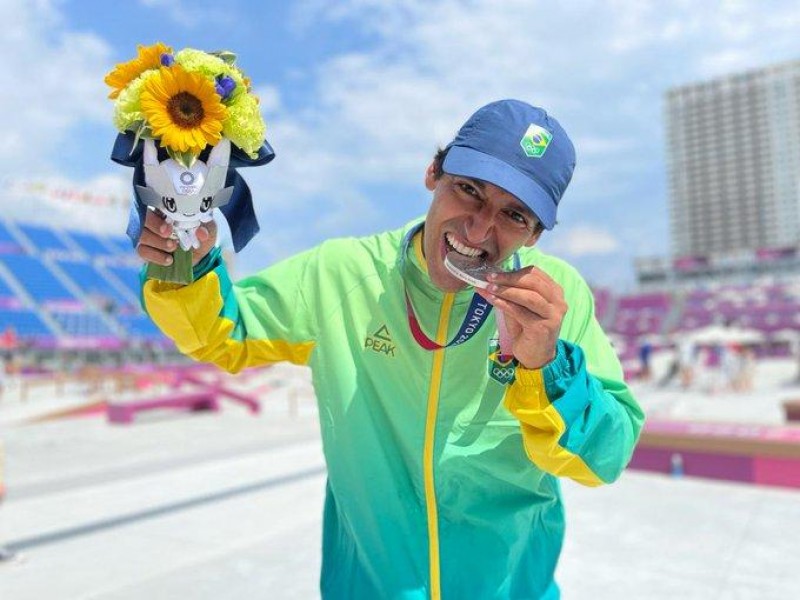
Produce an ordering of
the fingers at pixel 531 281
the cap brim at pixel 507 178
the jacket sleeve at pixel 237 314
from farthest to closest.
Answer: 1. the jacket sleeve at pixel 237 314
2. the cap brim at pixel 507 178
3. the fingers at pixel 531 281

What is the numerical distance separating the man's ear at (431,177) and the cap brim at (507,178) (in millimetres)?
186

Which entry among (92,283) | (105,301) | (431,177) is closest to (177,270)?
(431,177)

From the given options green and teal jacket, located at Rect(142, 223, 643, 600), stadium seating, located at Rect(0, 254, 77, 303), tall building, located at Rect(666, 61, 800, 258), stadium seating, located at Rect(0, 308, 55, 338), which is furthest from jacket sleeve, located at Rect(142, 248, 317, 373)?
tall building, located at Rect(666, 61, 800, 258)

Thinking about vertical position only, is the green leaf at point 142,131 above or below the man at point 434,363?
above

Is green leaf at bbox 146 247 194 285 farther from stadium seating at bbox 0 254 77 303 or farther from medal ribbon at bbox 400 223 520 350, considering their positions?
stadium seating at bbox 0 254 77 303

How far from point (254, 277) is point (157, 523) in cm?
433

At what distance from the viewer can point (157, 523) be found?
5.33 meters


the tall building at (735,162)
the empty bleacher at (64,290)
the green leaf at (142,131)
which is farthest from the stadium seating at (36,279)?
the tall building at (735,162)

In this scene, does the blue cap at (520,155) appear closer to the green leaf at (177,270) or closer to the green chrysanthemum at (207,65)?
the green chrysanthemum at (207,65)

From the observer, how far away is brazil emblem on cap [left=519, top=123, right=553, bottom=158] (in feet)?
4.34

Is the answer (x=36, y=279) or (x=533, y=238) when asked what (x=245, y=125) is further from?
(x=36, y=279)

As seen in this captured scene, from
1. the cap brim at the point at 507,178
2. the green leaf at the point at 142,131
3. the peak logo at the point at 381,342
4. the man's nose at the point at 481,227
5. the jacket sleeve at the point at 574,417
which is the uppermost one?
the green leaf at the point at 142,131

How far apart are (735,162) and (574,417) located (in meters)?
134

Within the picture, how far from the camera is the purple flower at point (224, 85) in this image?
4.24 feet
